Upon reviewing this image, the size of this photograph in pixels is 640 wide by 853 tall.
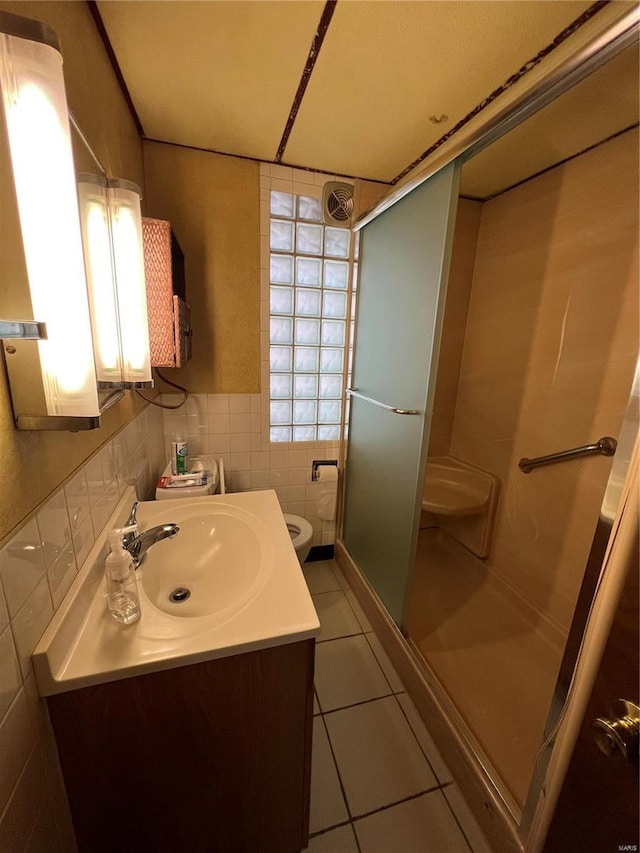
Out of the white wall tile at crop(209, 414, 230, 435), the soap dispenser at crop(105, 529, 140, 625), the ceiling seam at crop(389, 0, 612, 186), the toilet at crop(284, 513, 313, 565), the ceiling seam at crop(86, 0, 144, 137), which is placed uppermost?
the ceiling seam at crop(389, 0, 612, 186)

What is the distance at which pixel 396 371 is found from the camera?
143 centimetres

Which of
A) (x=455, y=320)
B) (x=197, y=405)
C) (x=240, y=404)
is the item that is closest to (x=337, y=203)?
(x=455, y=320)

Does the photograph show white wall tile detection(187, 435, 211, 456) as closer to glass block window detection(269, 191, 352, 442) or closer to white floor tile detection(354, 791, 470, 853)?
glass block window detection(269, 191, 352, 442)

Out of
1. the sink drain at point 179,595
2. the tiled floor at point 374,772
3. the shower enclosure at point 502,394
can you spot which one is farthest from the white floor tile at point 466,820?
the sink drain at point 179,595

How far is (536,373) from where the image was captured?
1.65 metres

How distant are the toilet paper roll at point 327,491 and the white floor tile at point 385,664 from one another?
67 cm

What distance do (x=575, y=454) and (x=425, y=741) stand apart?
1276mm

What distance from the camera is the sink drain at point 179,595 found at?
35.1 inches

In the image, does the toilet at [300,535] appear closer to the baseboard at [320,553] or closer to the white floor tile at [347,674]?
the baseboard at [320,553]

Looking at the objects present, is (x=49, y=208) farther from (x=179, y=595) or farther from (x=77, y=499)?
(x=179, y=595)

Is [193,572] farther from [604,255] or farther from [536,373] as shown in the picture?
[604,255]

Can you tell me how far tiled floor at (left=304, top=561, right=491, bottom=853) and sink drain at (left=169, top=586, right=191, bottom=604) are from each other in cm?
79

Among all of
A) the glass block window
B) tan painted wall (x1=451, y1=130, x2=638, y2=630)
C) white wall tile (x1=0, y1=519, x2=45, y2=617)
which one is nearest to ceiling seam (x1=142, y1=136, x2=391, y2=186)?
the glass block window

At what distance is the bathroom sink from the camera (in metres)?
0.86
